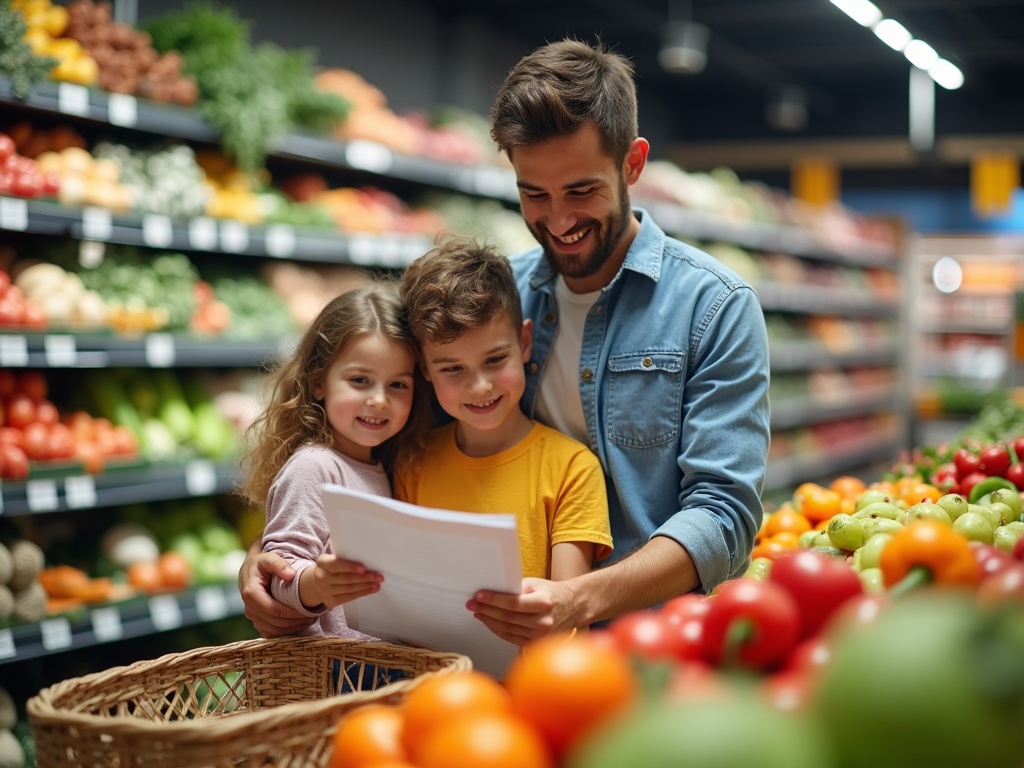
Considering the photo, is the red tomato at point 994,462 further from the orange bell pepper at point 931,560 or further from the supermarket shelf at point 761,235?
the supermarket shelf at point 761,235

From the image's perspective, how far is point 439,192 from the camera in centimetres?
560

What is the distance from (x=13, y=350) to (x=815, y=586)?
2923mm

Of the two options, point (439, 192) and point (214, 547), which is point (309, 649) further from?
point (439, 192)

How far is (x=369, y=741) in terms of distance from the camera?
3.20 ft

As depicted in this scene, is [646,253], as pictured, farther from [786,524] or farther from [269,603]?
[269,603]

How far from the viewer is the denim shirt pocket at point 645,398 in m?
2.07

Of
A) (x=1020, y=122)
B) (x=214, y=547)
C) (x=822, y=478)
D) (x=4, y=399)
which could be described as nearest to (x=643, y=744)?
(x=4, y=399)

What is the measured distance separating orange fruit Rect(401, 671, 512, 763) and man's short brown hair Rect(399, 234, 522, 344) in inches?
43.6

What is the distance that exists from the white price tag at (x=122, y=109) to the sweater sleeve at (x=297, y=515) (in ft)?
6.81

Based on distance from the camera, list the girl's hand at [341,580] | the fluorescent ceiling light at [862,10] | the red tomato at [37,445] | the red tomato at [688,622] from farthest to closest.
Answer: the fluorescent ceiling light at [862,10] → the red tomato at [37,445] → the girl's hand at [341,580] → the red tomato at [688,622]

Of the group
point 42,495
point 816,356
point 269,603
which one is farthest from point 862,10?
point 269,603

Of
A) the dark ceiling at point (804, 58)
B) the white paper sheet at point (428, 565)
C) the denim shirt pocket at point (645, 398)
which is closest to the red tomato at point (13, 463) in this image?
the white paper sheet at point (428, 565)

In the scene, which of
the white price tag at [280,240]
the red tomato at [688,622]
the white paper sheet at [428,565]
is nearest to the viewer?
the red tomato at [688,622]

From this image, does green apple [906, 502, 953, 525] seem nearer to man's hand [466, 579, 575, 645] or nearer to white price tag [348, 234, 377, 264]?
man's hand [466, 579, 575, 645]
